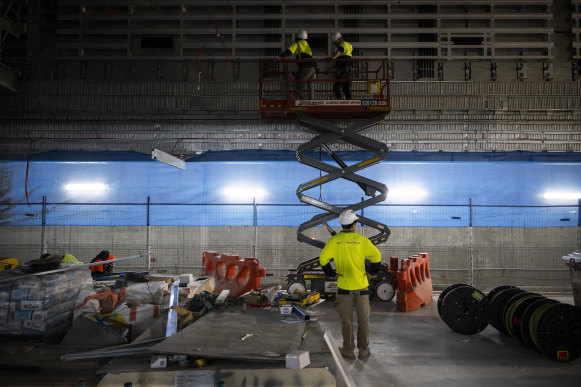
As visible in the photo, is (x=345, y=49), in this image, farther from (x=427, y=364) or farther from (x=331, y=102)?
(x=427, y=364)

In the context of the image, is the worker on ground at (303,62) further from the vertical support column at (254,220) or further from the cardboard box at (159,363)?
the cardboard box at (159,363)

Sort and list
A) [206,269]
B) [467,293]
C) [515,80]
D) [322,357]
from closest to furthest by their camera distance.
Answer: [322,357] < [467,293] < [206,269] < [515,80]

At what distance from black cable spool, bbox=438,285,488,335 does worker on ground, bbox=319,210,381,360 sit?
7.07ft

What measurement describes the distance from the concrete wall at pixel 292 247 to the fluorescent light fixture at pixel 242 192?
3.61ft

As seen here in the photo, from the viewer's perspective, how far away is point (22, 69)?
12422mm

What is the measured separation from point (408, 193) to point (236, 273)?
6.38 m

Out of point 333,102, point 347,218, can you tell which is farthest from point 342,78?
point 347,218

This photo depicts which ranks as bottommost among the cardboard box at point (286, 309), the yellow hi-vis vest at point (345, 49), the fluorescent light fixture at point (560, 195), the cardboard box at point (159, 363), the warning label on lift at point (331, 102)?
the cardboard box at point (159, 363)

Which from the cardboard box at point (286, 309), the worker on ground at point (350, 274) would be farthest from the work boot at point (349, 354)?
the cardboard box at point (286, 309)

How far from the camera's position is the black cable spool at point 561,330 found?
19.7 feet

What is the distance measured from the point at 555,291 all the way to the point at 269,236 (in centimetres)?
944

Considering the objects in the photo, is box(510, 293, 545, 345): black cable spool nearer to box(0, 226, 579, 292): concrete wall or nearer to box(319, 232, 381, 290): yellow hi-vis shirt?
box(319, 232, 381, 290): yellow hi-vis shirt

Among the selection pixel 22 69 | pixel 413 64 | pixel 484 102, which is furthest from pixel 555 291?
pixel 22 69

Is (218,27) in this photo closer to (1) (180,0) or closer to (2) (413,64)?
(1) (180,0)
